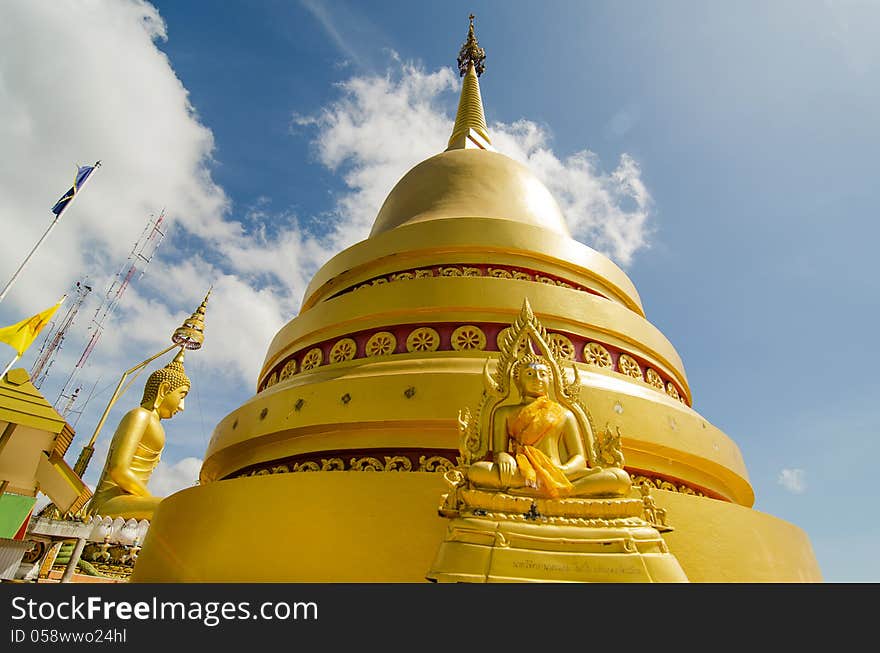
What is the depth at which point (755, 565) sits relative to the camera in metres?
4.64

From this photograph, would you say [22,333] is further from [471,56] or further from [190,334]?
[471,56]

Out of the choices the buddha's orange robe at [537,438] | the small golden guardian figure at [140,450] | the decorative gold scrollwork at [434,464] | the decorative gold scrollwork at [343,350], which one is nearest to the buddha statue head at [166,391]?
the small golden guardian figure at [140,450]

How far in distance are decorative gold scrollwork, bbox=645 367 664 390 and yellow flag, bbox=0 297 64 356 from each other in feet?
26.7

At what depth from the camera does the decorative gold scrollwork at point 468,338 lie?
600 cm

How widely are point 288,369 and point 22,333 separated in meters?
3.39

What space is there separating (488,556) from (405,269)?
496 cm

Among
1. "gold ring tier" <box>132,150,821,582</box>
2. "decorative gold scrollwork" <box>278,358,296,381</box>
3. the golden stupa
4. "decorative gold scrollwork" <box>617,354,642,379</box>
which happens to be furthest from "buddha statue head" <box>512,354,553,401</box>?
"decorative gold scrollwork" <box>278,358,296,381</box>

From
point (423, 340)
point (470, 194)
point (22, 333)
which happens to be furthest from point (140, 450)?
point (470, 194)

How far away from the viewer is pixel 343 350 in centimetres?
645

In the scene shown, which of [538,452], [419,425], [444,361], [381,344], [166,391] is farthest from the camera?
[166,391]

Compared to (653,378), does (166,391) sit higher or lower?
higher
